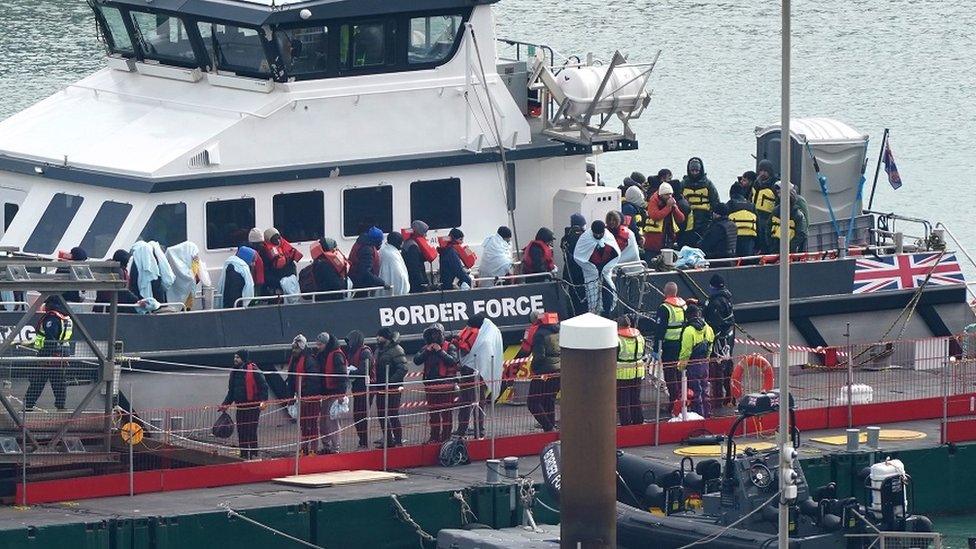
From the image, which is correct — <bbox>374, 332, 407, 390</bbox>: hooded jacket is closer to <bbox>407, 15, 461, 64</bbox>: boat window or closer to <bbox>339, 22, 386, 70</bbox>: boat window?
<bbox>339, 22, 386, 70</bbox>: boat window

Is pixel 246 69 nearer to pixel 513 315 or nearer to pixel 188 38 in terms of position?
pixel 188 38

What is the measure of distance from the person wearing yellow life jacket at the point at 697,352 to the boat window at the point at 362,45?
378cm

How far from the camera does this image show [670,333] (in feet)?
63.8

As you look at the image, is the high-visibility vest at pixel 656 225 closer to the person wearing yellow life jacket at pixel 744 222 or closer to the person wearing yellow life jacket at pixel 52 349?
the person wearing yellow life jacket at pixel 744 222

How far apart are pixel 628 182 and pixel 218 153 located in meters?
5.14

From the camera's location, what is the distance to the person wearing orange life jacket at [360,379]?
711 inches

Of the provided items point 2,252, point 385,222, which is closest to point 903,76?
point 385,222

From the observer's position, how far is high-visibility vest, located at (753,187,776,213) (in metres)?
21.9

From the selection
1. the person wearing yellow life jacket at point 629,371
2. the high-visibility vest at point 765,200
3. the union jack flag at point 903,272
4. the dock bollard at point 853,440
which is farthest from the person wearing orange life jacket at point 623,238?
the dock bollard at point 853,440

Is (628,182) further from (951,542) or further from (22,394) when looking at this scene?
(22,394)

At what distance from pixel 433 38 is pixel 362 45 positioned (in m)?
0.74

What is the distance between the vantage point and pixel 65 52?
4269 centimetres

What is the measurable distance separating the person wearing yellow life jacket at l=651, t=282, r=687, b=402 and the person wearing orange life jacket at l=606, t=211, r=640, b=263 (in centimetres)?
120

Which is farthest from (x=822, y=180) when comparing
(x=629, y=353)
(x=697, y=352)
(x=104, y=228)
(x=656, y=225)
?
(x=104, y=228)
